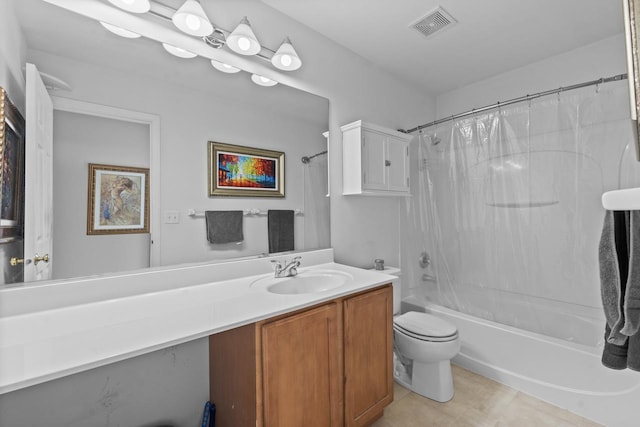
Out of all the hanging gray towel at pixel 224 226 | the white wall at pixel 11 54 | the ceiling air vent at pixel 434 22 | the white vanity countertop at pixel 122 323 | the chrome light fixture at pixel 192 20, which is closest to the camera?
the white vanity countertop at pixel 122 323

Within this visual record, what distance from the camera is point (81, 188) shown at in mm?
1080

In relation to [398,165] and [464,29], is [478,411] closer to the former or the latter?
[398,165]

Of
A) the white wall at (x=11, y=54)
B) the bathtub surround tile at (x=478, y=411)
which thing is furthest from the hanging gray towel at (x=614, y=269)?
the white wall at (x=11, y=54)

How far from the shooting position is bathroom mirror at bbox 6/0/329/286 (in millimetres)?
1061

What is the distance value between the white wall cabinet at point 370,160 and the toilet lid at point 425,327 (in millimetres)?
918

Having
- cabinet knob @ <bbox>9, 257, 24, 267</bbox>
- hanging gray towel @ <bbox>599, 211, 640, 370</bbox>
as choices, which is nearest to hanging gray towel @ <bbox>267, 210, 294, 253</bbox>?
cabinet knob @ <bbox>9, 257, 24, 267</bbox>

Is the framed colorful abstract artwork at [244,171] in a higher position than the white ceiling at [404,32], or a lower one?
lower

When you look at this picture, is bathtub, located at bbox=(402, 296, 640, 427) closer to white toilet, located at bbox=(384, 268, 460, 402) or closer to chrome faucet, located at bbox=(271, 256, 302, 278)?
white toilet, located at bbox=(384, 268, 460, 402)

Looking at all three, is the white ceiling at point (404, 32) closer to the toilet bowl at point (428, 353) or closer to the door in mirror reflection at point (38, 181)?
the door in mirror reflection at point (38, 181)

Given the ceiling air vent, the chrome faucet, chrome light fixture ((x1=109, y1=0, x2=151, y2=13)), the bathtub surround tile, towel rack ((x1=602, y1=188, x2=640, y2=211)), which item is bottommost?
the bathtub surround tile

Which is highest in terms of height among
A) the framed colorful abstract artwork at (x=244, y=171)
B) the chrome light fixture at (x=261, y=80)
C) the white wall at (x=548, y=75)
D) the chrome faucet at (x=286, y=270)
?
the white wall at (x=548, y=75)

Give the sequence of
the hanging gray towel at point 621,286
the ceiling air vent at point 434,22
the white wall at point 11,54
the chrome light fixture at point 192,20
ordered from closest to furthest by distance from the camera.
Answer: the hanging gray towel at point 621,286 → the white wall at point 11,54 → the chrome light fixture at point 192,20 → the ceiling air vent at point 434,22

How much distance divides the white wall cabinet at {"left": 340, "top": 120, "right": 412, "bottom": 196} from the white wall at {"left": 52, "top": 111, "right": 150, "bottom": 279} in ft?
4.31

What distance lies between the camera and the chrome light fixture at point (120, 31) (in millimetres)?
1175
